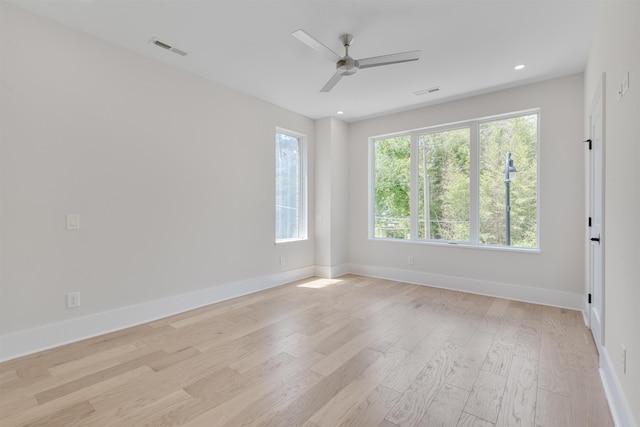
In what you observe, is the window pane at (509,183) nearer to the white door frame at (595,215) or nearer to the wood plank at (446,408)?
the white door frame at (595,215)

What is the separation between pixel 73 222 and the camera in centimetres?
265

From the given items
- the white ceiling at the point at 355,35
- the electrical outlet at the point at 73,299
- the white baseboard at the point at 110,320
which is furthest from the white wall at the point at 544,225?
the electrical outlet at the point at 73,299

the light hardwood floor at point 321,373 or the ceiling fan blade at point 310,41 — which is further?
the ceiling fan blade at point 310,41

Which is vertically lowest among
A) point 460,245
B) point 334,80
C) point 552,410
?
point 552,410

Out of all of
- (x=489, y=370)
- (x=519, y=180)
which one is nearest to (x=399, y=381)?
(x=489, y=370)

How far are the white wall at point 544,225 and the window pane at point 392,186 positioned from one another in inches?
16.6

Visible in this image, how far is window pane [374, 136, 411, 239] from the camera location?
4.97 m

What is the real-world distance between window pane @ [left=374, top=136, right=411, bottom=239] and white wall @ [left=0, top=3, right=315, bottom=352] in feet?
7.53

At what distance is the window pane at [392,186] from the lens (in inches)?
196

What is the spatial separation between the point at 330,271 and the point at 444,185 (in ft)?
7.54

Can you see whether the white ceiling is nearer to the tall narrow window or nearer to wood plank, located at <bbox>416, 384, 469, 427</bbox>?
the tall narrow window

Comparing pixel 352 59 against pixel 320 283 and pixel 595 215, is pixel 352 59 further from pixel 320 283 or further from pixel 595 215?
pixel 320 283

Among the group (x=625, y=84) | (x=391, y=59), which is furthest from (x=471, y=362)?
(x=391, y=59)

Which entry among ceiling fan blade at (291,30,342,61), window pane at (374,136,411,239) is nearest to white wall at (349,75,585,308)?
window pane at (374,136,411,239)
